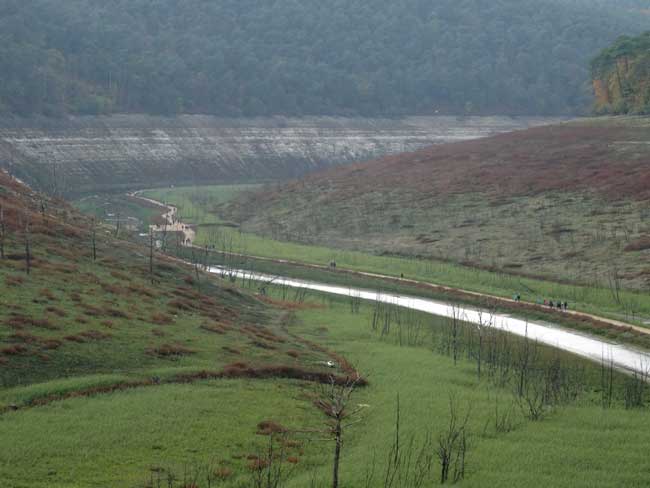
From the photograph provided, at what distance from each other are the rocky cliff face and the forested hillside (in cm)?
3984

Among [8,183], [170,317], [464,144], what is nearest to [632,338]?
[170,317]

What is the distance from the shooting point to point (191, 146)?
151 m

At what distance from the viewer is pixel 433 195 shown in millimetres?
97812

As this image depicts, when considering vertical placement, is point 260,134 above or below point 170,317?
above

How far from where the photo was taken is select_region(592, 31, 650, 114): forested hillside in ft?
402

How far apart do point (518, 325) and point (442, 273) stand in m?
16.5

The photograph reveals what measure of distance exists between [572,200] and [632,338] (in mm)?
35481

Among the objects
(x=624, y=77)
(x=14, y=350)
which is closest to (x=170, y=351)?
(x=14, y=350)

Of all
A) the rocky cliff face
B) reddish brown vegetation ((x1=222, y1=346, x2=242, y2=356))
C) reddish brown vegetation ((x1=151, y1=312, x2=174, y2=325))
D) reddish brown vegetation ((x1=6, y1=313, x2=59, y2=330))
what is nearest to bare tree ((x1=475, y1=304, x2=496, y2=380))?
reddish brown vegetation ((x1=222, y1=346, x2=242, y2=356))

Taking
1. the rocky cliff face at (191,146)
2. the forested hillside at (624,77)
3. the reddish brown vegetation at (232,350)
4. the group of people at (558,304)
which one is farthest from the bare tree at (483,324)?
the forested hillside at (624,77)

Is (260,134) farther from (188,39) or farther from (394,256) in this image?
(394,256)

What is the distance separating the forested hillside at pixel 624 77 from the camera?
122519 mm

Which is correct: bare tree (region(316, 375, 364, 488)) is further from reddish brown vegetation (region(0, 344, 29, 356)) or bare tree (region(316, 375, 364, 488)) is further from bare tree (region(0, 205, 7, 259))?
bare tree (region(0, 205, 7, 259))

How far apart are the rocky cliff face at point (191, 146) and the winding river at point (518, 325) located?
49.2 m
